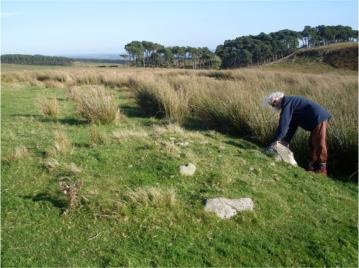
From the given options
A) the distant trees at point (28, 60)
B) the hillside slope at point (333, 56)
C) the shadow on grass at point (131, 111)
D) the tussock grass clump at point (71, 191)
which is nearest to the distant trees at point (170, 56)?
the hillside slope at point (333, 56)

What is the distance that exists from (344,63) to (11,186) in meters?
47.0

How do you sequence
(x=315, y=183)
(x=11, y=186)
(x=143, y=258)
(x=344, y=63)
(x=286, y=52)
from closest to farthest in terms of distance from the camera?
(x=143, y=258)
(x=11, y=186)
(x=315, y=183)
(x=344, y=63)
(x=286, y=52)

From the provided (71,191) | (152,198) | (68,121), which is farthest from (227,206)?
(68,121)

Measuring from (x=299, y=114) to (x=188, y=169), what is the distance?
Answer: 230cm

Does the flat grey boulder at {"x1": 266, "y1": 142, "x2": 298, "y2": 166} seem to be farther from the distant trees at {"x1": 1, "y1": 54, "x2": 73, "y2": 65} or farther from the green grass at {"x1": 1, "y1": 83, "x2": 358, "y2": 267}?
the distant trees at {"x1": 1, "y1": 54, "x2": 73, "y2": 65}

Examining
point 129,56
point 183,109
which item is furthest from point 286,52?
point 183,109

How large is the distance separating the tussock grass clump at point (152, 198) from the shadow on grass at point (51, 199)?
0.73 m

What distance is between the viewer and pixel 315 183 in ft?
20.0

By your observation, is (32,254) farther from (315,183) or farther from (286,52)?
(286,52)

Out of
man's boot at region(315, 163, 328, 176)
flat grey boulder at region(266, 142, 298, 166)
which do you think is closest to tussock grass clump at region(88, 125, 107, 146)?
flat grey boulder at region(266, 142, 298, 166)

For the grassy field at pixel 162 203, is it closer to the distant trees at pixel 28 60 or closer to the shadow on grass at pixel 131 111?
the shadow on grass at pixel 131 111

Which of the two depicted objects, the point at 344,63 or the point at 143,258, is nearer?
the point at 143,258

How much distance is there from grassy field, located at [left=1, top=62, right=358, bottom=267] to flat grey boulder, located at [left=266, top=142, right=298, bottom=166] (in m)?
0.20

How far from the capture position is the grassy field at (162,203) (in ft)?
13.4
